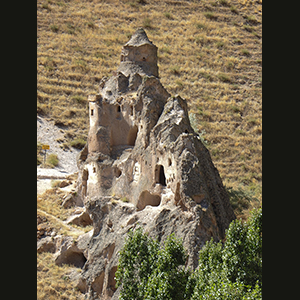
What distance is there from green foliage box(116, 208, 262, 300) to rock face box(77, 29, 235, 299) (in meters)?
2.13

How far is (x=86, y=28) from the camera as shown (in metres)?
80.0

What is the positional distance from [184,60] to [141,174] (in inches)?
1961

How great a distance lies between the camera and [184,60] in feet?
251

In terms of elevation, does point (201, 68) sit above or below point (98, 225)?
above

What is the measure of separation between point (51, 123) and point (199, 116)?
18.7 m

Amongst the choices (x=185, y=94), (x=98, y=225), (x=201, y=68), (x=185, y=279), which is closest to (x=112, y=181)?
(x=98, y=225)

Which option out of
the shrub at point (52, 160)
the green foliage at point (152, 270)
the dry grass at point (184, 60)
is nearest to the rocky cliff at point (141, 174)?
the green foliage at point (152, 270)

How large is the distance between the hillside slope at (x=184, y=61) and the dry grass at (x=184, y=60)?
127 millimetres

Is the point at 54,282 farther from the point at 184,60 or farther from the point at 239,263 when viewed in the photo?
the point at 184,60

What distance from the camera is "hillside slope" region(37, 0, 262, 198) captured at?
2483 inches

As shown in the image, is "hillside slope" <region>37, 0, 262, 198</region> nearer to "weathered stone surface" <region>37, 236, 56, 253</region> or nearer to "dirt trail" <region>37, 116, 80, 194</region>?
"dirt trail" <region>37, 116, 80, 194</region>

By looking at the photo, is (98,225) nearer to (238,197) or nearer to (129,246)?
(129,246)

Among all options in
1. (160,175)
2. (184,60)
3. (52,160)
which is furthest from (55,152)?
(160,175)

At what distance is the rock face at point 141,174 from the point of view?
24.8 meters
